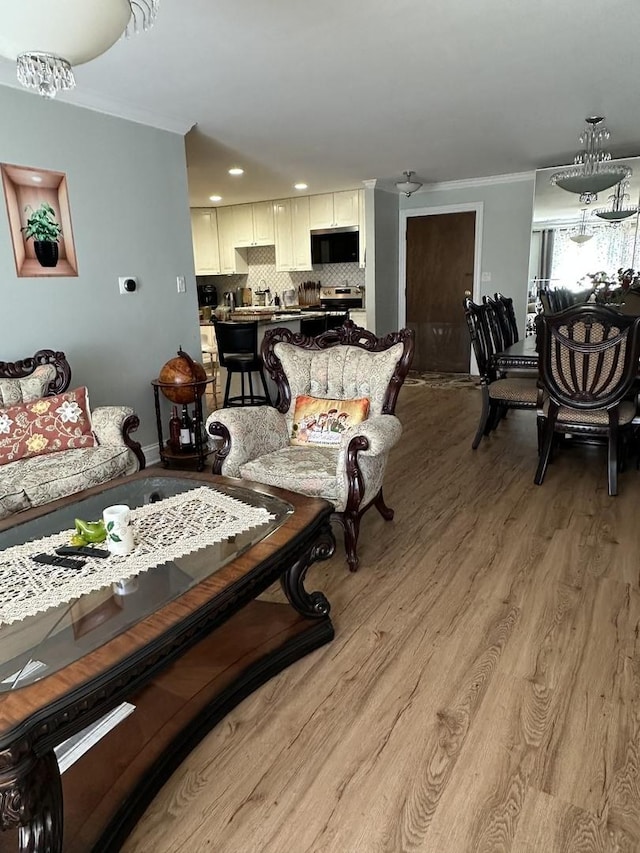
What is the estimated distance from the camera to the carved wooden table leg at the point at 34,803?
40.7 inches

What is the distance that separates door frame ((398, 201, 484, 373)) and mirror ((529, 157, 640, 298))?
67 cm

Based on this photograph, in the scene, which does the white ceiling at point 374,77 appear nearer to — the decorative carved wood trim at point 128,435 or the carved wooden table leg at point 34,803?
the decorative carved wood trim at point 128,435

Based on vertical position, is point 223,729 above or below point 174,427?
below

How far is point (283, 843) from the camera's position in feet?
4.25

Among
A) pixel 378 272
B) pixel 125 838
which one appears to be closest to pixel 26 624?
pixel 125 838

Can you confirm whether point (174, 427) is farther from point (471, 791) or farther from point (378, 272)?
point (378, 272)

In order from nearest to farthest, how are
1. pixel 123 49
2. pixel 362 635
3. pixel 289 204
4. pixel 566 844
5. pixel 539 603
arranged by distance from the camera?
pixel 566 844
pixel 362 635
pixel 539 603
pixel 123 49
pixel 289 204

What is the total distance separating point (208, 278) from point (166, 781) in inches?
332

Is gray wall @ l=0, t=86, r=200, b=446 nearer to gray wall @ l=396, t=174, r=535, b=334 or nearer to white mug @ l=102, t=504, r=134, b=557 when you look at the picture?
white mug @ l=102, t=504, r=134, b=557

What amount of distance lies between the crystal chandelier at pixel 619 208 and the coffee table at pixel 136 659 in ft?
17.6

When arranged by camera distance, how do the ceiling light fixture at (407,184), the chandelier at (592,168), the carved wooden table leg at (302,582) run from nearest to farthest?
1. the carved wooden table leg at (302,582)
2. the chandelier at (592,168)
3. the ceiling light fixture at (407,184)

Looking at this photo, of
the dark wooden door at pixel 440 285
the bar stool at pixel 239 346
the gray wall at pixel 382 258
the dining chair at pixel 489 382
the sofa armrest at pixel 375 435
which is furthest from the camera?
the dark wooden door at pixel 440 285

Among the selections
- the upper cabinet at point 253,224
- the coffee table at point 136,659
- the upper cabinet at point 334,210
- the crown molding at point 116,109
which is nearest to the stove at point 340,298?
the upper cabinet at point 334,210

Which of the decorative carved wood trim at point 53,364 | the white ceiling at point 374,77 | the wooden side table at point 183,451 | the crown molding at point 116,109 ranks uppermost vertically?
the white ceiling at point 374,77
